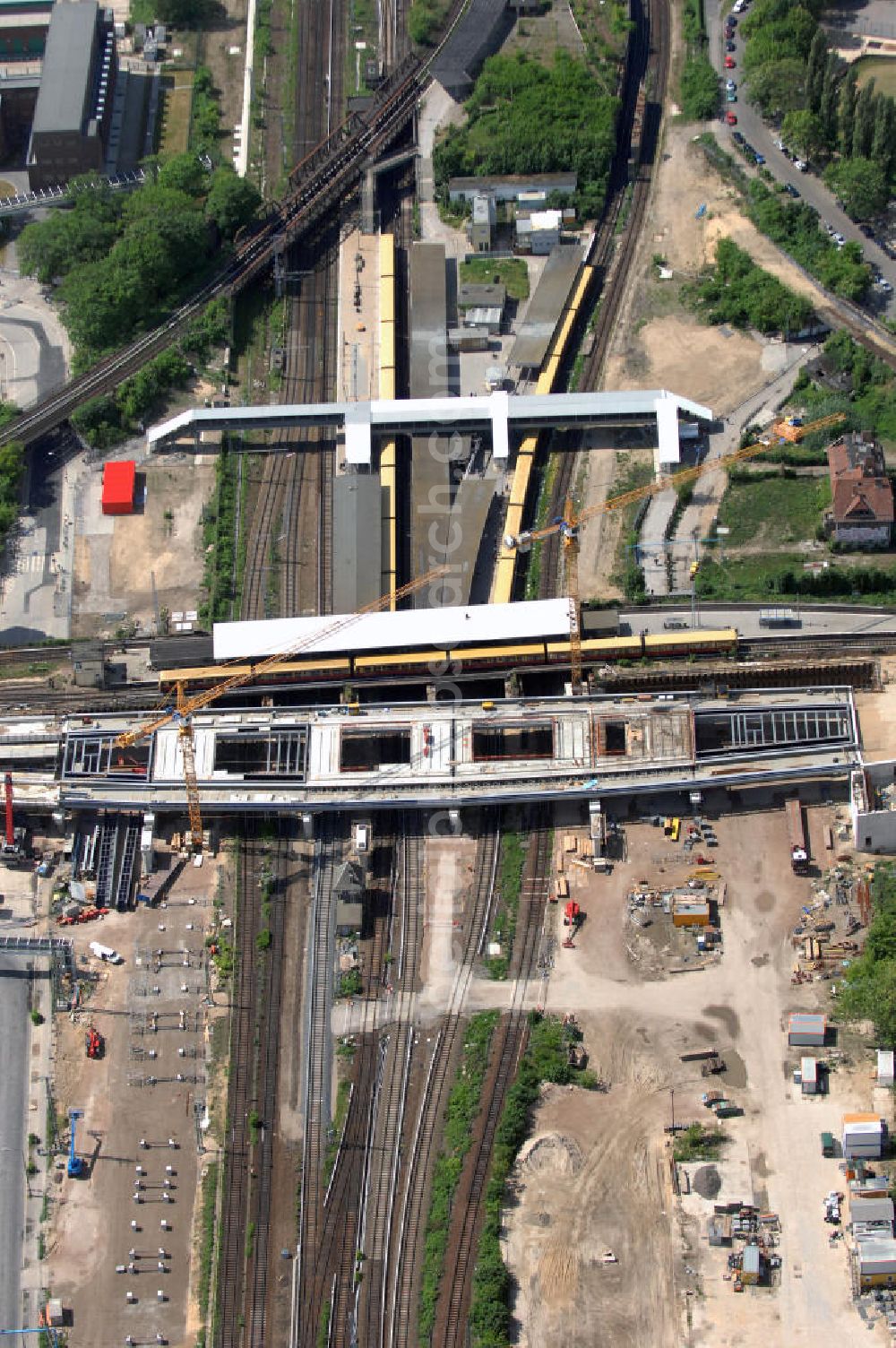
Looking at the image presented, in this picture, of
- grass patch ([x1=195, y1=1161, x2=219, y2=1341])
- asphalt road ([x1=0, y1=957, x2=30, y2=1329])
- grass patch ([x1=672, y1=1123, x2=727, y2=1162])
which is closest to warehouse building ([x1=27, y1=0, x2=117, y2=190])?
asphalt road ([x1=0, y1=957, x2=30, y2=1329])

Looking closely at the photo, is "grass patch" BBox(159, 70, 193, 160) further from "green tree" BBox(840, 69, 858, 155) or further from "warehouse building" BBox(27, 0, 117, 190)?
"green tree" BBox(840, 69, 858, 155)

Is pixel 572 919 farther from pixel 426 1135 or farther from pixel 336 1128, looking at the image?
pixel 336 1128

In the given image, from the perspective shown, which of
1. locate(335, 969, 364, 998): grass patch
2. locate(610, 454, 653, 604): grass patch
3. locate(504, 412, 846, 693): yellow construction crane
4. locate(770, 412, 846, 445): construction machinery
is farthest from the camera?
locate(770, 412, 846, 445): construction machinery

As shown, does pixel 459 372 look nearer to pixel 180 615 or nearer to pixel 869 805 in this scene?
pixel 180 615

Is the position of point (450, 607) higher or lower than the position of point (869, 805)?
higher

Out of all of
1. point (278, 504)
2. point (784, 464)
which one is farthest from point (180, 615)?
point (784, 464)

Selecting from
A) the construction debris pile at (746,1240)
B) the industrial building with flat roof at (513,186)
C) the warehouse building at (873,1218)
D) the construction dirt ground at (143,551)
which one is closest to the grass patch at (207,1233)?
the construction debris pile at (746,1240)

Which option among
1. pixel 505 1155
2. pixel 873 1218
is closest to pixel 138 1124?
pixel 505 1155
